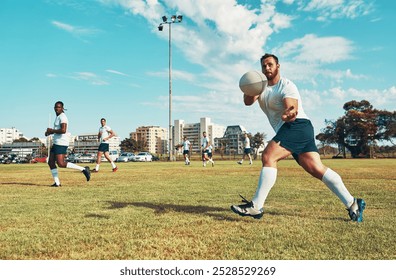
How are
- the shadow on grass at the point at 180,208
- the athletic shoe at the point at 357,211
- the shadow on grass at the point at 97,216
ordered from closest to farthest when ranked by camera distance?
the athletic shoe at the point at 357,211 < the shadow on grass at the point at 97,216 < the shadow on grass at the point at 180,208

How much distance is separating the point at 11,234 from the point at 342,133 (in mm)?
75942

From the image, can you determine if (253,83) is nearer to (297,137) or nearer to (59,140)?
(297,137)

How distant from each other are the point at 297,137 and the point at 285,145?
20cm

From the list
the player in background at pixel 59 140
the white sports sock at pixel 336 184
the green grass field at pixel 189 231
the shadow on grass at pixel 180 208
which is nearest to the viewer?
the green grass field at pixel 189 231

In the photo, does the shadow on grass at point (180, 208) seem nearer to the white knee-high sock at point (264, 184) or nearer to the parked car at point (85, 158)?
the white knee-high sock at point (264, 184)

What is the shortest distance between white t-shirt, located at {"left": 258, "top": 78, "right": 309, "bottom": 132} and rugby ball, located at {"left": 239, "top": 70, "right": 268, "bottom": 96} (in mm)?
149

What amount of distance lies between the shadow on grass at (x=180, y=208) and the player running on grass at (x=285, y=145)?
0.52 m

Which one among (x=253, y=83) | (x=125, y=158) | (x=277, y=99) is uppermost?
(x=253, y=83)

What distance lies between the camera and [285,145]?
4.71 m

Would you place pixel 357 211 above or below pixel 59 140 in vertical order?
below

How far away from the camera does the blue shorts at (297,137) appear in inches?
185

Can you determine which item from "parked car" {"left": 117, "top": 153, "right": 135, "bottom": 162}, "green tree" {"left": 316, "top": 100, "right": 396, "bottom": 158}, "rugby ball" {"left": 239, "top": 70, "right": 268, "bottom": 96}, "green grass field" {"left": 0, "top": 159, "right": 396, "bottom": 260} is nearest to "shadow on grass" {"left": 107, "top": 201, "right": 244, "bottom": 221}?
"green grass field" {"left": 0, "top": 159, "right": 396, "bottom": 260}

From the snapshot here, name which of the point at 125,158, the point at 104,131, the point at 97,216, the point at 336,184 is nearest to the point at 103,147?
the point at 104,131

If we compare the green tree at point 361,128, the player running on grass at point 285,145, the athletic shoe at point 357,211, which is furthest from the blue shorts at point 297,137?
the green tree at point 361,128
